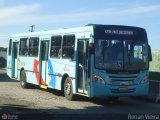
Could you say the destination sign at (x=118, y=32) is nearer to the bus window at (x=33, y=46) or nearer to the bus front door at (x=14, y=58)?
the bus window at (x=33, y=46)

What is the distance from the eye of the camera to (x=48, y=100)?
19.5m

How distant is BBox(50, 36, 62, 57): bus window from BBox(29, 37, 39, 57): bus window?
88.1 inches

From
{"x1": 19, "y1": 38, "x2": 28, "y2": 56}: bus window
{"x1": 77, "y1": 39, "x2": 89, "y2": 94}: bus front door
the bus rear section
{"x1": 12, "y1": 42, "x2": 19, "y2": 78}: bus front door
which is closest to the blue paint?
{"x1": 77, "y1": 39, "x2": 89, "y2": 94}: bus front door

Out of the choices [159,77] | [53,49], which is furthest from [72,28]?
[159,77]

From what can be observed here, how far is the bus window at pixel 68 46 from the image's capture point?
1966 cm

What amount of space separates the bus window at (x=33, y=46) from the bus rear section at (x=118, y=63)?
659 cm

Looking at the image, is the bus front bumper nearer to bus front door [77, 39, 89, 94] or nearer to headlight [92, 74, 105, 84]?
headlight [92, 74, 105, 84]

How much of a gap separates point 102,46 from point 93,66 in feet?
2.78

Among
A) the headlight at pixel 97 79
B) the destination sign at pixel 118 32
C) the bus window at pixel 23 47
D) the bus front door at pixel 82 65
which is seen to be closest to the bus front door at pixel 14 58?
the bus window at pixel 23 47

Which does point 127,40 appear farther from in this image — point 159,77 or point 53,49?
point 159,77

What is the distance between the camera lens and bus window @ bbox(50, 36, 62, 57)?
21064 mm

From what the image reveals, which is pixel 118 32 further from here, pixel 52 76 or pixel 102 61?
pixel 52 76

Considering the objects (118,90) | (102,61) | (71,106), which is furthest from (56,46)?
(118,90)

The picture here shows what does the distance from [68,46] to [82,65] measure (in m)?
1.70
